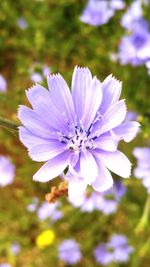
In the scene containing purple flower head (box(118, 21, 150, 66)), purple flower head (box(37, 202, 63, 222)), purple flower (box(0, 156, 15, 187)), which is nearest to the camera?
purple flower head (box(118, 21, 150, 66))

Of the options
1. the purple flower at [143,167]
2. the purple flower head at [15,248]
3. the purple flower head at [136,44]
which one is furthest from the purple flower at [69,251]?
the purple flower head at [136,44]

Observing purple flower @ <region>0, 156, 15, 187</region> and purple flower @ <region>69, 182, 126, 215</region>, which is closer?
purple flower @ <region>69, 182, 126, 215</region>

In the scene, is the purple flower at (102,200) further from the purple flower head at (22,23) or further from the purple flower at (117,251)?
the purple flower head at (22,23)

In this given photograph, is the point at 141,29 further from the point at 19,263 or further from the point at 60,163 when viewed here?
the point at 19,263

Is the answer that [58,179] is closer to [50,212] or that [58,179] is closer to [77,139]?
[50,212]

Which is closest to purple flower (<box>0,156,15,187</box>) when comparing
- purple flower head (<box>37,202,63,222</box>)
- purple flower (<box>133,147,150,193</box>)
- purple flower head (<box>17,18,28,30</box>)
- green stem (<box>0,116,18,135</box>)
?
purple flower head (<box>37,202,63,222</box>)

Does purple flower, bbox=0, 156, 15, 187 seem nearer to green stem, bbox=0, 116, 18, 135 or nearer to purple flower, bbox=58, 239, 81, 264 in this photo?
purple flower, bbox=58, 239, 81, 264

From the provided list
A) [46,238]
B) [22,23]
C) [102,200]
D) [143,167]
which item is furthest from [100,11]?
[46,238]
